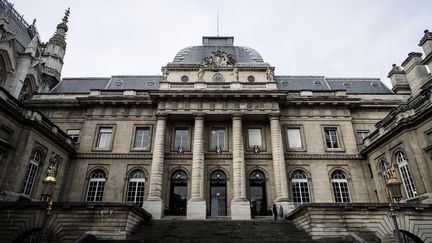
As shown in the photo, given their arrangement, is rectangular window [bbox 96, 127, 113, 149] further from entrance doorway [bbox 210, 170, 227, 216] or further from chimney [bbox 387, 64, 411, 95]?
chimney [bbox 387, 64, 411, 95]

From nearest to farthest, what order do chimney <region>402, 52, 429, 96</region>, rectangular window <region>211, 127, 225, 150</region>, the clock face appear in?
rectangular window <region>211, 127, 225, 150</region>, the clock face, chimney <region>402, 52, 429, 96</region>

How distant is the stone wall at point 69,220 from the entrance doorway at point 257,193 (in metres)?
10.7

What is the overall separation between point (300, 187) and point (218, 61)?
44.2 ft

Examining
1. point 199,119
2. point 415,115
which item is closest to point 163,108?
point 199,119

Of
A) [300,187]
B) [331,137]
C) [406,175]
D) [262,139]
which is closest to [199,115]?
[262,139]

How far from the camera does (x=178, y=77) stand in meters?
25.6

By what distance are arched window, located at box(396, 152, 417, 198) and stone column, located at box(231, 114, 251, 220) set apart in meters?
10.6

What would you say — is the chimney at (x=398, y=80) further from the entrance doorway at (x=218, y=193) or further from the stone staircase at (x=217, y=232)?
the stone staircase at (x=217, y=232)

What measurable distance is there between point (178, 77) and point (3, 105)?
13429mm

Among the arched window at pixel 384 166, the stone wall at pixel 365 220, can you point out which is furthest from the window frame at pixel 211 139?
the arched window at pixel 384 166

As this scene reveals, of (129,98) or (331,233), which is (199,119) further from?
(331,233)

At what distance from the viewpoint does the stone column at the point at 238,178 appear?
64.2ft

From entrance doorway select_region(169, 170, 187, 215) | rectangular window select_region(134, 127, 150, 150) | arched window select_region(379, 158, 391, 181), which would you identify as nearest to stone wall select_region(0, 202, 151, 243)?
entrance doorway select_region(169, 170, 187, 215)

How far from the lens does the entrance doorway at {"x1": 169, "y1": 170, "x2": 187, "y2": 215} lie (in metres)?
21.6
